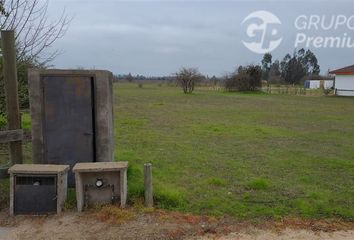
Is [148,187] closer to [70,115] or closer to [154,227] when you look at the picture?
[154,227]

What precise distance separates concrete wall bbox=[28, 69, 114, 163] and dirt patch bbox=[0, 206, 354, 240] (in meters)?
0.96

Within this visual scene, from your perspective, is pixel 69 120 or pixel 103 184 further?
pixel 69 120

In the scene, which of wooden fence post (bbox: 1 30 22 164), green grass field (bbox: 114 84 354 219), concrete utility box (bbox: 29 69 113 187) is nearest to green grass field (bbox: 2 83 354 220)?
green grass field (bbox: 114 84 354 219)

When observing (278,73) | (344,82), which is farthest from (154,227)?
(278,73)

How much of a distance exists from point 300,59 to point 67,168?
100205mm

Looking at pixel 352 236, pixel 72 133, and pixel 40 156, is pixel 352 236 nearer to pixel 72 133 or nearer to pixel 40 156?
pixel 72 133

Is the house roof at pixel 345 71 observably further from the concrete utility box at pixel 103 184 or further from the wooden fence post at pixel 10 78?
the wooden fence post at pixel 10 78

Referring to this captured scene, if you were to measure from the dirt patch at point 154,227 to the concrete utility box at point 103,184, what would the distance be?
0.54 ft

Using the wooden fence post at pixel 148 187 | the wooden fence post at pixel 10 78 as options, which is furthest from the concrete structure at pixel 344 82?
the wooden fence post at pixel 10 78

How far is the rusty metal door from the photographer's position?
5.38 m

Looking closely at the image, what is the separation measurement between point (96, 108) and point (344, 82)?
48.5 metres

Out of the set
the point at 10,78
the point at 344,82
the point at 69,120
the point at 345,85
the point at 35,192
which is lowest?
the point at 35,192

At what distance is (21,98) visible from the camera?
32.9 ft

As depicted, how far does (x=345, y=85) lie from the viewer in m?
48.3
